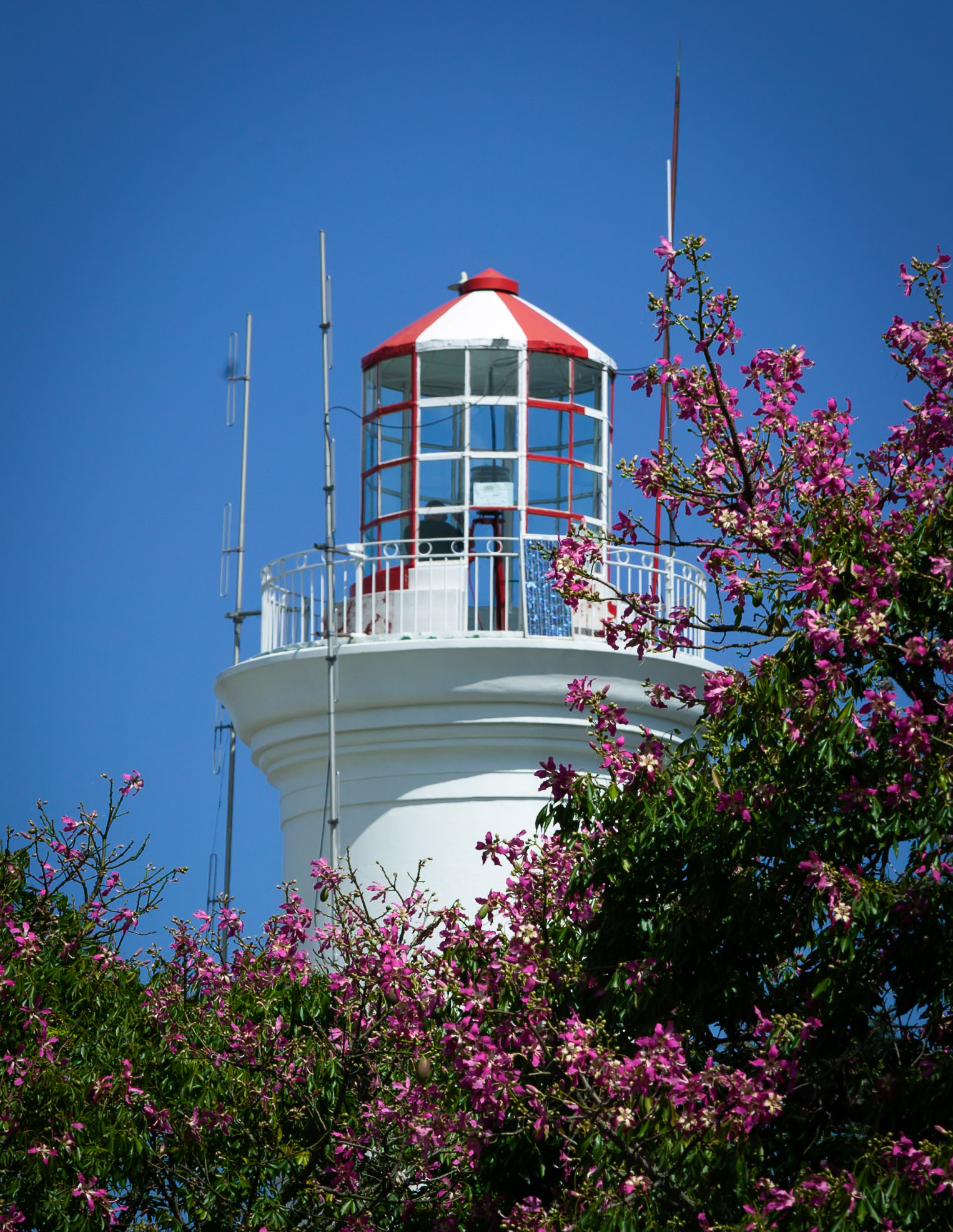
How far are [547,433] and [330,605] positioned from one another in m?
2.70

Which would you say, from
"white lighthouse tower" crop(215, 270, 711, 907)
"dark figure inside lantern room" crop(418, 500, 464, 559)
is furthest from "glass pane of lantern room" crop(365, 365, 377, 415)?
"dark figure inside lantern room" crop(418, 500, 464, 559)

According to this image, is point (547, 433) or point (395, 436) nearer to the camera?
point (547, 433)

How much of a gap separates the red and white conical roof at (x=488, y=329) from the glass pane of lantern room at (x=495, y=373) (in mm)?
98

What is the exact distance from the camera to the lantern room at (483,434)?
15.8 m

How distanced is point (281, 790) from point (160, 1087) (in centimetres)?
595

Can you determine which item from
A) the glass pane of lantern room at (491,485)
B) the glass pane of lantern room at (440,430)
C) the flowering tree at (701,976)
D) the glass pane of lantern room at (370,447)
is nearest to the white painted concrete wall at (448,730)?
the glass pane of lantern room at (491,485)

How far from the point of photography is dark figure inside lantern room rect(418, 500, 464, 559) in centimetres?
1544

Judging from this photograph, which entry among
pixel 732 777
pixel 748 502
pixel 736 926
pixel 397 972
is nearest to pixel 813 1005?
pixel 736 926

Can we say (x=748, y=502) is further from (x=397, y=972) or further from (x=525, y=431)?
(x=525, y=431)

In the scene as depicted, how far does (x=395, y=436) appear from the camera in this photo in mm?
16078

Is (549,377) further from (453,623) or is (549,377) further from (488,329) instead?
(453,623)

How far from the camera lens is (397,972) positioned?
8562mm

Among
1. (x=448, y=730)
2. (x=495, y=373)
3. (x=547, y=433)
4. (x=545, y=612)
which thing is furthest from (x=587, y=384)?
(x=448, y=730)

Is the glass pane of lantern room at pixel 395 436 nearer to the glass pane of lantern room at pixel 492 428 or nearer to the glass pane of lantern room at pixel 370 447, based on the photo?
the glass pane of lantern room at pixel 370 447
